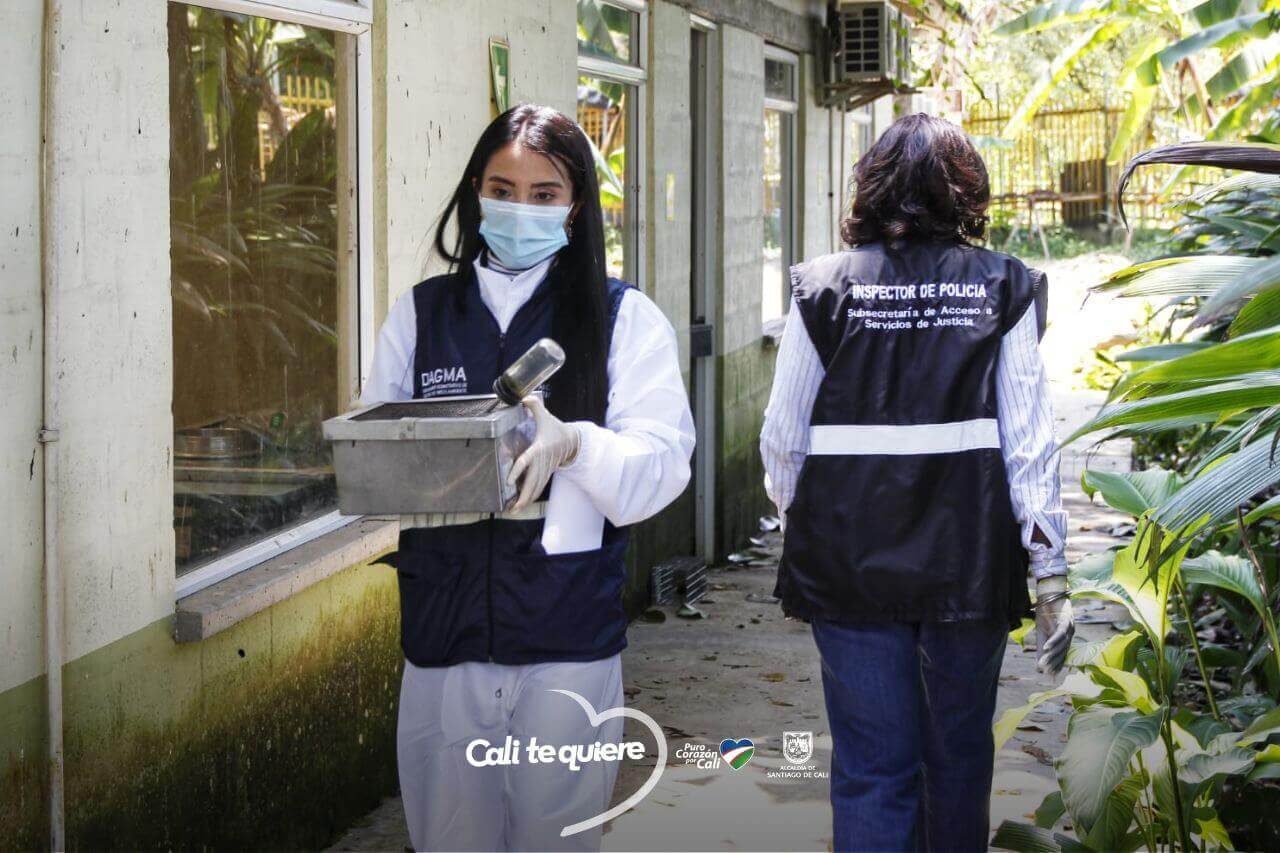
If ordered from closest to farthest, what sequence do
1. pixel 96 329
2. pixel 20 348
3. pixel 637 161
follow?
pixel 20 348
pixel 96 329
pixel 637 161

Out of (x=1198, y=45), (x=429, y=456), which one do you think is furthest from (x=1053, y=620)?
(x=1198, y=45)

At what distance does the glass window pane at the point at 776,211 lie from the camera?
10430 mm

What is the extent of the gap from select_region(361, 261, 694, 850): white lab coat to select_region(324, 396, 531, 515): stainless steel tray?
16 centimetres

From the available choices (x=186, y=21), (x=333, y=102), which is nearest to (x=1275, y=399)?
(x=186, y=21)

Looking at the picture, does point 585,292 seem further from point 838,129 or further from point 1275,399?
point 838,129

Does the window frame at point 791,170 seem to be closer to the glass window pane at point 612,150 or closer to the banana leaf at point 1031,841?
the glass window pane at point 612,150

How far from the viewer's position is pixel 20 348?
10.1 feet

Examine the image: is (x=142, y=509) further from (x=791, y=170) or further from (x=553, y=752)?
(x=791, y=170)

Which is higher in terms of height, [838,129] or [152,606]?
[838,129]

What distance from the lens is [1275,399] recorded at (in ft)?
6.66

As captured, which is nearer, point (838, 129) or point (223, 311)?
point (223, 311)

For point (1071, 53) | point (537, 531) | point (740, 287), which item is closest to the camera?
point (537, 531)

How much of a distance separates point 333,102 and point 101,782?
2216 millimetres

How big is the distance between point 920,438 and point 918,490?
0.11 metres
